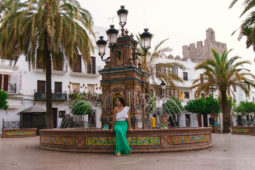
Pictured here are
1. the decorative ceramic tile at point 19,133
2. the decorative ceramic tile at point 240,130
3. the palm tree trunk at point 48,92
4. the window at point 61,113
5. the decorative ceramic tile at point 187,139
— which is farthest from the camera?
the window at point 61,113

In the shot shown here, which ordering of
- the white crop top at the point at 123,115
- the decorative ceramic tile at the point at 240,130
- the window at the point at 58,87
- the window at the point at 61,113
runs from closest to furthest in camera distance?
the white crop top at the point at 123,115 < the decorative ceramic tile at the point at 240,130 < the window at the point at 61,113 < the window at the point at 58,87

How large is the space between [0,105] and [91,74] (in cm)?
1171

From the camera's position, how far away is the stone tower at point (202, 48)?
150 ft

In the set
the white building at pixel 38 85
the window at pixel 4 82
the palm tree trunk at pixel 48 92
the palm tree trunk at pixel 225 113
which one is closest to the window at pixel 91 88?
the white building at pixel 38 85

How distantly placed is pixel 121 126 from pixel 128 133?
0.41 metres

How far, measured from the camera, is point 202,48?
152 ft

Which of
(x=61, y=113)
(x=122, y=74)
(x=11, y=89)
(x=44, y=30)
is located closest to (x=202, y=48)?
(x=61, y=113)

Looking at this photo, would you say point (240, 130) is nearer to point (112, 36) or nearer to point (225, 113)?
point (225, 113)

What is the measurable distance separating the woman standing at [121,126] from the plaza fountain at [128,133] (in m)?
0.33

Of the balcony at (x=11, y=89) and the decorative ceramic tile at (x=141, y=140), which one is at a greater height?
the balcony at (x=11, y=89)

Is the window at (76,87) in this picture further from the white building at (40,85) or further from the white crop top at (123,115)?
the white crop top at (123,115)

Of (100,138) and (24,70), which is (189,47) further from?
(100,138)

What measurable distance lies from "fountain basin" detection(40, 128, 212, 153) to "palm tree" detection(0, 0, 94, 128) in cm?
615

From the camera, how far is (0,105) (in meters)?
21.1
